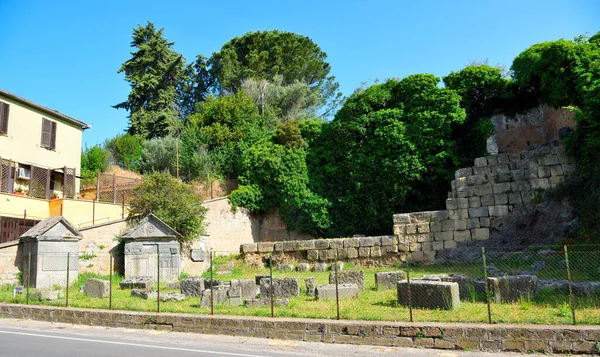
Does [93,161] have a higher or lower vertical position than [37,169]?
higher

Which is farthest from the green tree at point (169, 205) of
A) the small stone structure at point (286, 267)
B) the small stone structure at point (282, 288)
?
the small stone structure at point (282, 288)

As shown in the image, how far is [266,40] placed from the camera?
38094 mm

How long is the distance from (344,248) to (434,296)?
985 cm

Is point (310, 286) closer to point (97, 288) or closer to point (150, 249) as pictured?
point (97, 288)

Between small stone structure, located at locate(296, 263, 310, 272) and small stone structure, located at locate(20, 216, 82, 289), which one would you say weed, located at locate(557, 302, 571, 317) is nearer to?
small stone structure, located at locate(296, 263, 310, 272)

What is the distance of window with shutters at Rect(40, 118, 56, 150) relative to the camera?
23.2m

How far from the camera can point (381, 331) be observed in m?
7.70

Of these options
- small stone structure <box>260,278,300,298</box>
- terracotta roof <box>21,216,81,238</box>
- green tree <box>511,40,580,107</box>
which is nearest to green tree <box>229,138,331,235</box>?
terracotta roof <box>21,216,81,238</box>

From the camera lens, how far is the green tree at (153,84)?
118 feet

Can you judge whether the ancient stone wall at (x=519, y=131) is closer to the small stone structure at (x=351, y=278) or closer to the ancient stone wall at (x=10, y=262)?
the small stone structure at (x=351, y=278)

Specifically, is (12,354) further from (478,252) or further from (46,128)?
(46,128)

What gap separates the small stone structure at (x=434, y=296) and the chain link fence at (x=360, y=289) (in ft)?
0.07

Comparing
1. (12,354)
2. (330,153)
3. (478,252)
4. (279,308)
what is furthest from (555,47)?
(12,354)

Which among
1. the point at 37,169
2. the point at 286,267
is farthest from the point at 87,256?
the point at 37,169
